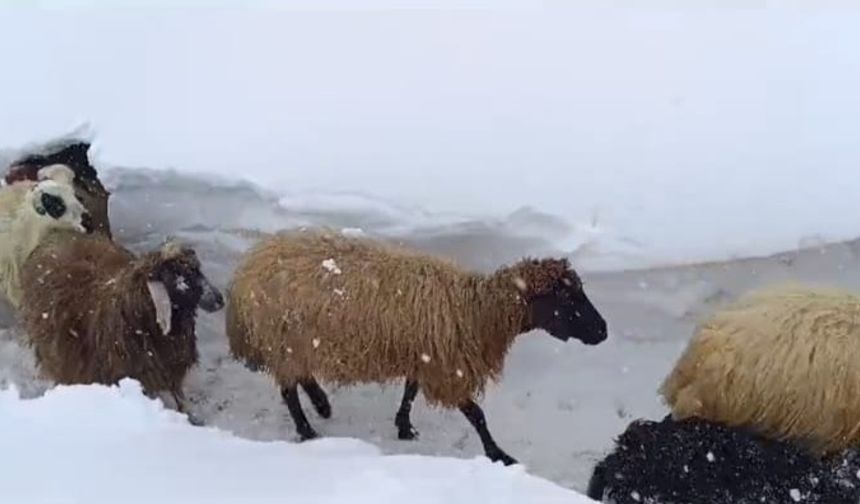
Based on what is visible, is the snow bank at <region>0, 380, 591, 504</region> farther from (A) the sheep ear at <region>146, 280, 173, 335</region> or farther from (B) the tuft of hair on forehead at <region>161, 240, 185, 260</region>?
(B) the tuft of hair on forehead at <region>161, 240, 185, 260</region>

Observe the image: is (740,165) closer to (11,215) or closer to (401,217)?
(401,217)

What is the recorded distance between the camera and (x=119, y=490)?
359cm

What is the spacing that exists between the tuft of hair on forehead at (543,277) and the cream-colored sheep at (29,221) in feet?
7.39

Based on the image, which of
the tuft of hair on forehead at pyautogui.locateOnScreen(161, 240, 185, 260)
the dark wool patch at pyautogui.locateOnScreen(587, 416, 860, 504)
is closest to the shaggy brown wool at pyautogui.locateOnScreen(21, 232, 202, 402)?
the tuft of hair on forehead at pyautogui.locateOnScreen(161, 240, 185, 260)

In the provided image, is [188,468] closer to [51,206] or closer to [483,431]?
[483,431]

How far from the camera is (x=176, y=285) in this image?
201 inches

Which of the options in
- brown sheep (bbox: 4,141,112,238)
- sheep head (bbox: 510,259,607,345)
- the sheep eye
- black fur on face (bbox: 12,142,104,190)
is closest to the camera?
sheep head (bbox: 510,259,607,345)

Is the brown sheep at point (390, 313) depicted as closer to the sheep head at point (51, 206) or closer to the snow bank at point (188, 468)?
the snow bank at point (188, 468)

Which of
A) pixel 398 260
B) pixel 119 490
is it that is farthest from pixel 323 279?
pixel 119 490

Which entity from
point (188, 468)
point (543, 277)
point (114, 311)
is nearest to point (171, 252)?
point (114, 311)

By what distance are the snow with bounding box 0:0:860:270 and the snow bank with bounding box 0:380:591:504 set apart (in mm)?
2117

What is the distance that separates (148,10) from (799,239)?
13.6 feet

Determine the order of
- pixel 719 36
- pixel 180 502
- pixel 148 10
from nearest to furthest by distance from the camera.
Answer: pixel 180 502 < pixel 719 36 < pixel 148 10

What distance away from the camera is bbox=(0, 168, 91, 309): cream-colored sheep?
5.64 metres
